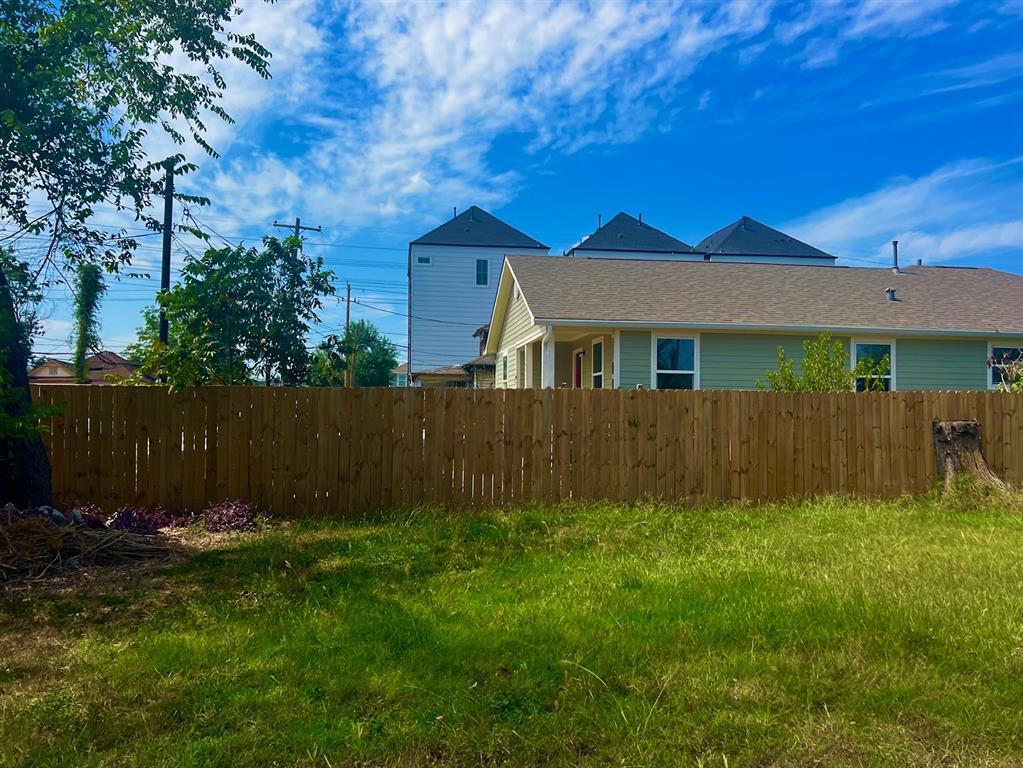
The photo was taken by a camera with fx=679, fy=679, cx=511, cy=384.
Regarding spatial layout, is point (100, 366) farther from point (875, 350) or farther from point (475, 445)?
point (875, 350)

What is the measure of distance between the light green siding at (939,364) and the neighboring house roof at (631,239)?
22.0m

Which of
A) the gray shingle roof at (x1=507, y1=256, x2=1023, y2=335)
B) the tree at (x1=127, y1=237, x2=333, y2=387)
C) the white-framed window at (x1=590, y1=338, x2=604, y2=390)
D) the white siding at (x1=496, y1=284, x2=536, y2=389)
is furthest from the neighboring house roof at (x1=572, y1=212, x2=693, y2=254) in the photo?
the tree at (x1=127, y1=237, x2=333, y2=387)

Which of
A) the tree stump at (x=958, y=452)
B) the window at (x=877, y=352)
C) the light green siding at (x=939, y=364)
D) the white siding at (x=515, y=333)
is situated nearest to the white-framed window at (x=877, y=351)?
the window at (x=877, y=352)

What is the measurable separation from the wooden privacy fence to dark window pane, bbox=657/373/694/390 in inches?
201

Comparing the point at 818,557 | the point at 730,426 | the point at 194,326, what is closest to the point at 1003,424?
the point at 730,426

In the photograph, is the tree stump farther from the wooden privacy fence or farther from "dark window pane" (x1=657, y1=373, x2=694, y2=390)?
"dark window pane" (x1=657, y1=373, x2=694, y2=390)

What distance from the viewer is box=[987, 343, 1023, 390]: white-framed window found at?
549 inches

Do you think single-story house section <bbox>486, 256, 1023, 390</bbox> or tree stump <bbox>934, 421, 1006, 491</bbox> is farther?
single-story house section <bbox>486, 256, 1023, 390</bbox>

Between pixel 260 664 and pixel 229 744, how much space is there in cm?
75

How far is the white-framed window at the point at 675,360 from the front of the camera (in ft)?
44.0

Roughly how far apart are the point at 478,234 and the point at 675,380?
2468cm

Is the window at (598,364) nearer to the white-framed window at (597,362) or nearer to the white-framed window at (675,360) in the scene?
the white-framed window at (597,362)

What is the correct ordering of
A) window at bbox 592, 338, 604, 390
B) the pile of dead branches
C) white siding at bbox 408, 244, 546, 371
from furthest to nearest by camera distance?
white siding at bbox 408, 244, 546, 371, window at bbox 592, 338, 604, 390, the pile of dead branches

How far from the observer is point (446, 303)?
35.5m
